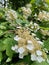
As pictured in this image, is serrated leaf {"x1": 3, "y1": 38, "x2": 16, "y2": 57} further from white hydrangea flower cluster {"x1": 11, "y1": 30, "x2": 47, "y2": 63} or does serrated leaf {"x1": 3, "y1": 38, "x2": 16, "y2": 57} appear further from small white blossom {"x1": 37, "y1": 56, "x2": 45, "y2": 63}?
small white blossom {"x1": 37, "y1": 56, "x2": 45, "y2": 63}

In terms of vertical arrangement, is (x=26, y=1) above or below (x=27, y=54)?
below

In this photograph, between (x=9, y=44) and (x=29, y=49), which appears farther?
(x=9, y=44)

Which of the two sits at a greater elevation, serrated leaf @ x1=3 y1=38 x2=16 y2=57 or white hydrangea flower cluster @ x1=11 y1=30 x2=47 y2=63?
white hydrangea flower cluster @ x1=11 y1=30 x2=47 y2=63

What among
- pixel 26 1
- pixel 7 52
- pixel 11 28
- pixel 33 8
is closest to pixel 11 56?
pixel 7 52

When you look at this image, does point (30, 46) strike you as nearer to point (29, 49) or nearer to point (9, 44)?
point (29, 49)

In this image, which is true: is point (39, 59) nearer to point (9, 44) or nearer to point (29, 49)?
point (29, 49)

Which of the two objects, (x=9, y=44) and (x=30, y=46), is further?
(x=9, y=44)

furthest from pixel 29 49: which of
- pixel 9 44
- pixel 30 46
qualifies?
pixel 9 44

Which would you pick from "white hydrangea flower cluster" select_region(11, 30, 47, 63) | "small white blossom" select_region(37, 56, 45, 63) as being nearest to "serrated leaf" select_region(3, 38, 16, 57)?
"white hydrangea flower cluster" select_region(11, 30, 47, 63)

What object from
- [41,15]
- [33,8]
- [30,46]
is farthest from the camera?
[33,8]

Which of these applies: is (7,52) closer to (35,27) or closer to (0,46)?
(0,46)

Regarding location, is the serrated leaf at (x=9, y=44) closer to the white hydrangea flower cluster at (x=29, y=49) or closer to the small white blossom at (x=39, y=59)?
the white hydrangea flower cluster at (x=29, y=49)
